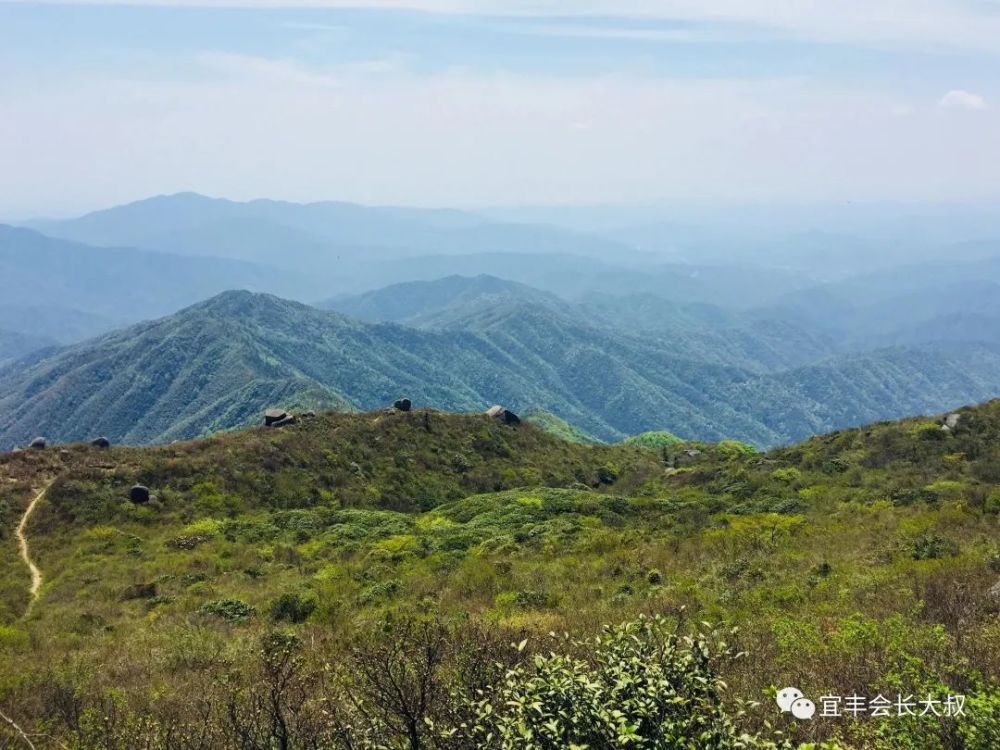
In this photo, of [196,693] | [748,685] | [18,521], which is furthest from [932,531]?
[18,521]

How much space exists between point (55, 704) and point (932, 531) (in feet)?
73.1

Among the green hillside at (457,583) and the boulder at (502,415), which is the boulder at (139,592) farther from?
the boulder at (502,415)

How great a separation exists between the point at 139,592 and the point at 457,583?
39.9 ft

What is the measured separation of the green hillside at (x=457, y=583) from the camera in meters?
7.28

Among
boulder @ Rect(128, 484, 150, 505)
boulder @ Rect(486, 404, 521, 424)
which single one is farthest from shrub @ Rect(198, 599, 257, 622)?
boulder @ Rect(486, 404, 521, 424)

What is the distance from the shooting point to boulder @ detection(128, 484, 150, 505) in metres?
32.8

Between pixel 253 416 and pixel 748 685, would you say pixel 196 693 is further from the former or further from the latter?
pixel 253 416

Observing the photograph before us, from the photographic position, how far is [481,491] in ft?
140

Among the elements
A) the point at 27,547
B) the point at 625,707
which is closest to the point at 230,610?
the point at 27,547

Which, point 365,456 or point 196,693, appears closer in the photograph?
point 196,693

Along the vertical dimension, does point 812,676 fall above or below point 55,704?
above

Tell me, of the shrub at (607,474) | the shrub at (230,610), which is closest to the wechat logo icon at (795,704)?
the shrub at (230,610)

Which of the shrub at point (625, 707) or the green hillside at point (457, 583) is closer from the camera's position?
the shrub at point (625, 707)

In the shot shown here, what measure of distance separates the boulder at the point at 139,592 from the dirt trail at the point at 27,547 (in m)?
3.10
